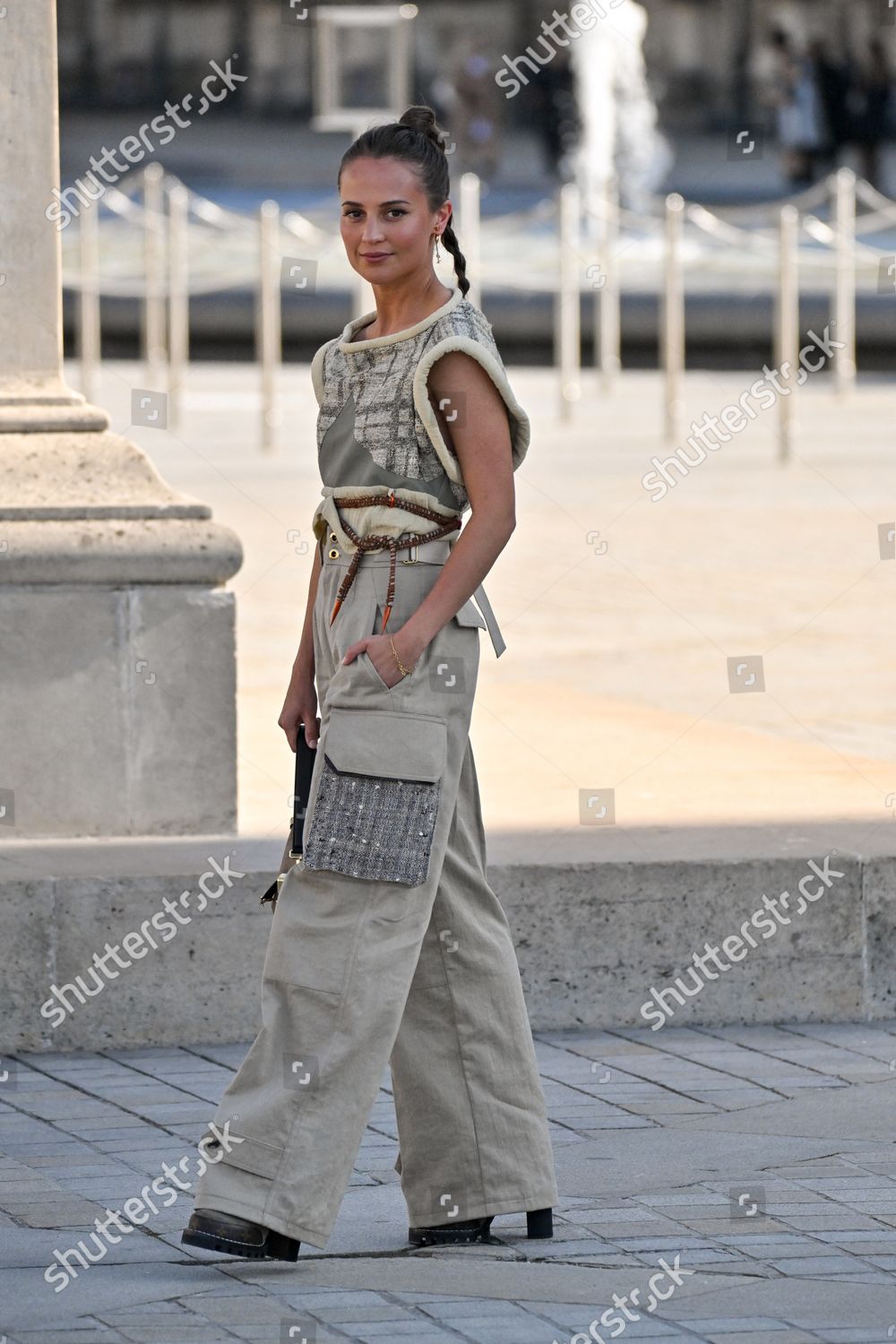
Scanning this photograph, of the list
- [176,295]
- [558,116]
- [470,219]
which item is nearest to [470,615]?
[470,219]

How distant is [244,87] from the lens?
120 feet

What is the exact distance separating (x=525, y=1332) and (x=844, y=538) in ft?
25.4

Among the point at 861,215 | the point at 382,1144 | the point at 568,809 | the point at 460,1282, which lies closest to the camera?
the point at 460,1282

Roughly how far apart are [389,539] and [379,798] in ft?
1.19

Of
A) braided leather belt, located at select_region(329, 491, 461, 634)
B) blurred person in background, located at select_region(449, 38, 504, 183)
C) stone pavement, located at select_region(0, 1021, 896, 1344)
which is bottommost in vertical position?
stone pavement, located at select_region(0, 1021, 896, 1344)

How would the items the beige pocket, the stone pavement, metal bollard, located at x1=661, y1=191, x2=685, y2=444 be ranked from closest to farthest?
the stone pavement
the beige pocket
metal bollard, located at x1=661, y1=191, x2=685, y2=444

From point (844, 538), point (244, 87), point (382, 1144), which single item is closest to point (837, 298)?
point (844, 538)

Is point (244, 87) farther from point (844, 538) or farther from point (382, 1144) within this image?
point (382, 1144)

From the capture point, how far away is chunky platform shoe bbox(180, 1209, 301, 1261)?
11.5ft

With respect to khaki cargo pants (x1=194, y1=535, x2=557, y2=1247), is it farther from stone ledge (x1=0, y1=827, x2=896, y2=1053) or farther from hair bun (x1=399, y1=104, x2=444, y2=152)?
stone ledge (x1=0, y1=827, x2=896, y2=1053)

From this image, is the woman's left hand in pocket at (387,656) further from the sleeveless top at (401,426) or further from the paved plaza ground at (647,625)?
the paved plaza ground at (647,625)

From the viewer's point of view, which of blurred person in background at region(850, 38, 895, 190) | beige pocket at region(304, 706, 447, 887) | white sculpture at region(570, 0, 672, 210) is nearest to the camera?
beige pocket at region(304, 706, 447, 887)

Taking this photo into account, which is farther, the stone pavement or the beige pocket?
the beige pocket

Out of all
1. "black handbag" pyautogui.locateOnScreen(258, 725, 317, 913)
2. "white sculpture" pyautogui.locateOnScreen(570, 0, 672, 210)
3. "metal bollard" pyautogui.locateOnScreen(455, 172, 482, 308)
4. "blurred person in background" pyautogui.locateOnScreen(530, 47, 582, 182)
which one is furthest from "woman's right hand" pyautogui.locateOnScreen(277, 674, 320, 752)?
"white sculpture" pyautogui.locateOnScreen(570, 0, 672, 210)
